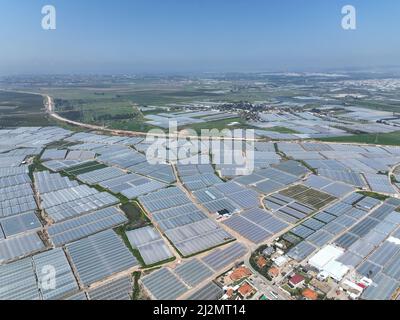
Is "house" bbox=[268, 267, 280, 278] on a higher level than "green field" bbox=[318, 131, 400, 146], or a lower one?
lower

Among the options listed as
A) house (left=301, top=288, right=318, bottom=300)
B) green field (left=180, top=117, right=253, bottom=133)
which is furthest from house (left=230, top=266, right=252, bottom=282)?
green field (left=180, top=117, right=253, bottom=133)

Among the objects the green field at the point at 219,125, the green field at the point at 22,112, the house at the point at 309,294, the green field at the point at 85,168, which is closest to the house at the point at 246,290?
the house at the point at 309,294

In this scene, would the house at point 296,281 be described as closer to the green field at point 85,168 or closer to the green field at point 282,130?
the green field at point 85,168

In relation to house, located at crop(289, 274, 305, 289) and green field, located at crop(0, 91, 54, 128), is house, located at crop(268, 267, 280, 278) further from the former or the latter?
green field, located at crop(0, 91, 54, 128)

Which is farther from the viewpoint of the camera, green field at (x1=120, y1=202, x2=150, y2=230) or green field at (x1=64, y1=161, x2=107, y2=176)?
green field at (x1=64, y1=161, x2=107, y2=176)

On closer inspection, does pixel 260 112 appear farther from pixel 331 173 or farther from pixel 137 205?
pixel 137 205

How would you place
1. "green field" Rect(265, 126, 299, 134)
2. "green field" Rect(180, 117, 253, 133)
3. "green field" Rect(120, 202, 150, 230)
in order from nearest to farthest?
"green field" Rect(120, 202, 150, 230) < "green field" Rect(265, 126, 299, 134) < "green field" Rect(180, 117, 253, 133)
